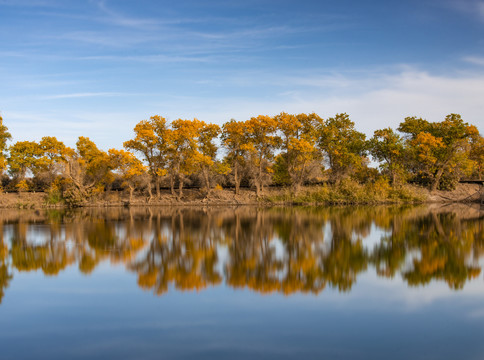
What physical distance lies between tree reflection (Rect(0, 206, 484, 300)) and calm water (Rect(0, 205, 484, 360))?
6 centimetres

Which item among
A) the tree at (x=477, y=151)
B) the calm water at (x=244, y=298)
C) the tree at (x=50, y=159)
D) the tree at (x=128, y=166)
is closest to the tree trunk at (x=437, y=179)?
the tree at (x=477, y=151)

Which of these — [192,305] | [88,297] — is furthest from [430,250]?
[88,297]

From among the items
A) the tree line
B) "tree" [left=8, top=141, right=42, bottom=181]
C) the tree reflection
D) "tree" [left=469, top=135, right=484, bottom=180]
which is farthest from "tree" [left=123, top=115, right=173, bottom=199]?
"tree" [left=469, top=135, right=484, bottom=180]

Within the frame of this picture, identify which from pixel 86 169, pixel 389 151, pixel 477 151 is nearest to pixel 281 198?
pixel 389 151

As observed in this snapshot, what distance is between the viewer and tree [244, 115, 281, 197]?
157ft

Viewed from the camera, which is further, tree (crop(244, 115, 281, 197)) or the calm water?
tree (crop(244, 115, 281, 197))

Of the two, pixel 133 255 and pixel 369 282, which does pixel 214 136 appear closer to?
pixel 133 255

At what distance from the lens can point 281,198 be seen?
48312mm

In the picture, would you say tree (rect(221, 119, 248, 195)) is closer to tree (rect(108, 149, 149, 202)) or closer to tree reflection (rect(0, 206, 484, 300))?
tree (rect(108, 149, 149, 202))

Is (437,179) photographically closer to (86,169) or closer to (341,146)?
(341,146)

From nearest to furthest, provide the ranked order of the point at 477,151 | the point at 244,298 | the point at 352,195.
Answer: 1. the point at 244,298
2. the point at 352,195
3. the point at 477,151

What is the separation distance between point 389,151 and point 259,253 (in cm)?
3971

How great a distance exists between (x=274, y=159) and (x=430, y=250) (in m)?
35.4

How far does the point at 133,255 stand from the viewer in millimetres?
Answer: 15508
